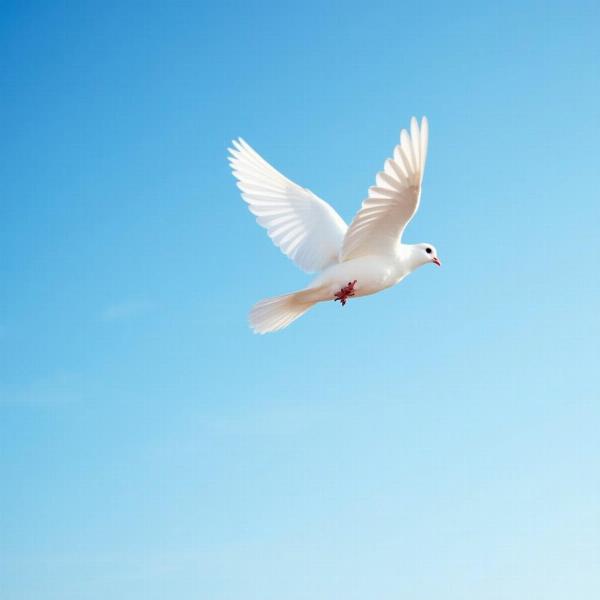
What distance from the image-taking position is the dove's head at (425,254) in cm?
1869

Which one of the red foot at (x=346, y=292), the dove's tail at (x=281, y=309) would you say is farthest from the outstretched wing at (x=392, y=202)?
the dove's tail at (x=281, y=309)

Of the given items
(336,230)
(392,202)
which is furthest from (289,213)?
(392,202)

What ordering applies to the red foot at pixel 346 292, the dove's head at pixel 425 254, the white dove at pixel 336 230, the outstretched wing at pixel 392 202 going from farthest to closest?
the dove's head at pixel 425 254, the red foot at pixel 346 292, the white dove at pixel 336 230, the outstretched wing at pixel 392 202

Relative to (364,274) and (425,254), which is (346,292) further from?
(425,254)

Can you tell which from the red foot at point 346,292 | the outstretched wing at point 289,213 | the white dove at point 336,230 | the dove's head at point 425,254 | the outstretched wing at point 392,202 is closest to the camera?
the outstretched wing at point 392,202

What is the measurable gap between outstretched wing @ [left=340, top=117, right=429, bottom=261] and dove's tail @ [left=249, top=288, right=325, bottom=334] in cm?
94

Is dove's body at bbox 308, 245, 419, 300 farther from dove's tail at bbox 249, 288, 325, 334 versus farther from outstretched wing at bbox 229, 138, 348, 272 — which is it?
outstretched wing at bbox 229, 138, 348, 272

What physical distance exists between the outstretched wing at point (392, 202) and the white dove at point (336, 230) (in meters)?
0.01

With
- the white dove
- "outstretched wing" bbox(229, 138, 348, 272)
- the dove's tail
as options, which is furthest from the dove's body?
"outstretched wing" bbox(229, 138, 348, 272)

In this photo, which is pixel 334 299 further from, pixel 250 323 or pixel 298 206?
pixel 298 206

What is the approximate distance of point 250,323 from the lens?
17953mm

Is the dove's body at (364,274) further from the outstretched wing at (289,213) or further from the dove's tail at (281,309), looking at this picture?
the outstretched wing at (289,213)

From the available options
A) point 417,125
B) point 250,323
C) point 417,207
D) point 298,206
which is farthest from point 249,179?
point 417,125

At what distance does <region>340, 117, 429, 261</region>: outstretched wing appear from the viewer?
1495 cm
